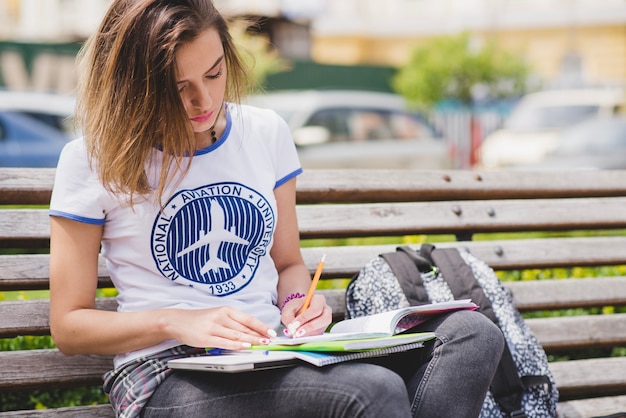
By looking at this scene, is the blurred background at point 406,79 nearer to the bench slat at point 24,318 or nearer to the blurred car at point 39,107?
the blurred car at point 39,107

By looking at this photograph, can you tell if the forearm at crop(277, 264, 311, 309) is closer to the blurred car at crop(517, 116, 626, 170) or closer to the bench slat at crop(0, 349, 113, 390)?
the bench slat at crop(0, 349, 113, 390)

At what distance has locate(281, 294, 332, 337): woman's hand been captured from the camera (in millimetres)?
1957

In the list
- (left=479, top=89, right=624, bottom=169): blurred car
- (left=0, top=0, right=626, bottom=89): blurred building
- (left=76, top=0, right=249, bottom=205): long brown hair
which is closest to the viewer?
(left=76, top=0, right=249, bottom=205): long brown hair

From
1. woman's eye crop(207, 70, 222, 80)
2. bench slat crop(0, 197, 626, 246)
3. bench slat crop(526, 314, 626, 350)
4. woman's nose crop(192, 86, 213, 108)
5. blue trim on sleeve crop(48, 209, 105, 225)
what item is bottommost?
bench slat crop(526, 314, 626, 350)

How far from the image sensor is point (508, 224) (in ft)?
9.50

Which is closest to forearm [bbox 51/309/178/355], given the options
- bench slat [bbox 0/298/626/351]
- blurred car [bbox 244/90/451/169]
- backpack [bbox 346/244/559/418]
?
backpack [bbox 346/244/559/418]

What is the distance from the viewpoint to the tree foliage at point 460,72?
17.3 m

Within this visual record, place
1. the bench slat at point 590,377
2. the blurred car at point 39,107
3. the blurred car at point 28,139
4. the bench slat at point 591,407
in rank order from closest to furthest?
1. the bench slat at point 591,407
2. the bench slat at point 590,377
3. the blurred car at point 28,139
4. the blurred car at point 39,107

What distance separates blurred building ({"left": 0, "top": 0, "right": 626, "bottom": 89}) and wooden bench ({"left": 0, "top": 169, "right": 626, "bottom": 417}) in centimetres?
1978

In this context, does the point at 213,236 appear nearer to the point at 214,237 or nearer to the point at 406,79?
the point at 214,237

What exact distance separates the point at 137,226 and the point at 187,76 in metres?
0.37

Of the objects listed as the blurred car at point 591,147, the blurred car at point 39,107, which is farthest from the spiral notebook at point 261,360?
the blurred car at point 39,107

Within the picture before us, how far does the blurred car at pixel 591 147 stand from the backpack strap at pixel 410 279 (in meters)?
7.84

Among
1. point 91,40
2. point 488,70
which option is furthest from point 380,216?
point 488,70
